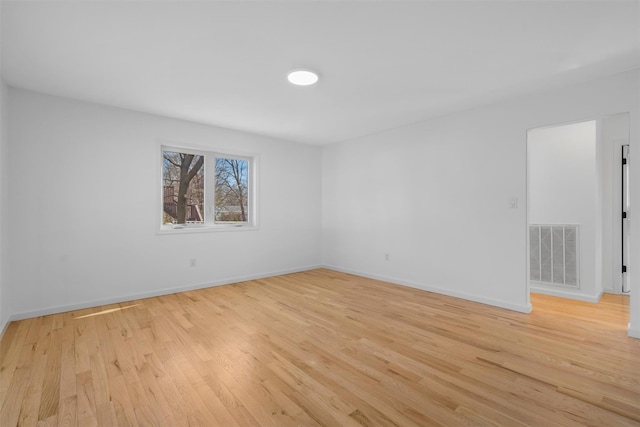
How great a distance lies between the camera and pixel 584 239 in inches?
146

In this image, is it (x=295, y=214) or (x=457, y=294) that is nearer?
(x=457, y=294)

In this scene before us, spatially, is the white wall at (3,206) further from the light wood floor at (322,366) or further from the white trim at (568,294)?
the white trim at (568,294)

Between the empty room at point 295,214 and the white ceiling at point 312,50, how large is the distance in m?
0.02

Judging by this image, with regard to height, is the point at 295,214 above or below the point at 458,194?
below

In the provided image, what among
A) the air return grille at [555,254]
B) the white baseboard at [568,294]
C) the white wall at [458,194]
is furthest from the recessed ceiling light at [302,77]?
the white baseboard at [568,294]

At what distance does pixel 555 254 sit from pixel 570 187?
37.1 inches

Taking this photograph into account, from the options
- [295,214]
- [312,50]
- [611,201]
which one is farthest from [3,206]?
[611,201]

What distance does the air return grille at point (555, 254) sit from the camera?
149 inches

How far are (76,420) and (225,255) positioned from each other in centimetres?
302

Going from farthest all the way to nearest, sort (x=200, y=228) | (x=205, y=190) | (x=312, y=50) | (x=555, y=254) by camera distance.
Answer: (x=205, y=190), (x=200, y=228), (x=555, y=254), (x=312, y=50)

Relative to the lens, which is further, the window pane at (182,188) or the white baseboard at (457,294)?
the window pane at (182,188)

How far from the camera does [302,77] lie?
2.75 meters

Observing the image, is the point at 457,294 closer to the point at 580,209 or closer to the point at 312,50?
the point at 580,209

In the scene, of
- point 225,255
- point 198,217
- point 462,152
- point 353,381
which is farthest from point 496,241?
point 198,217
